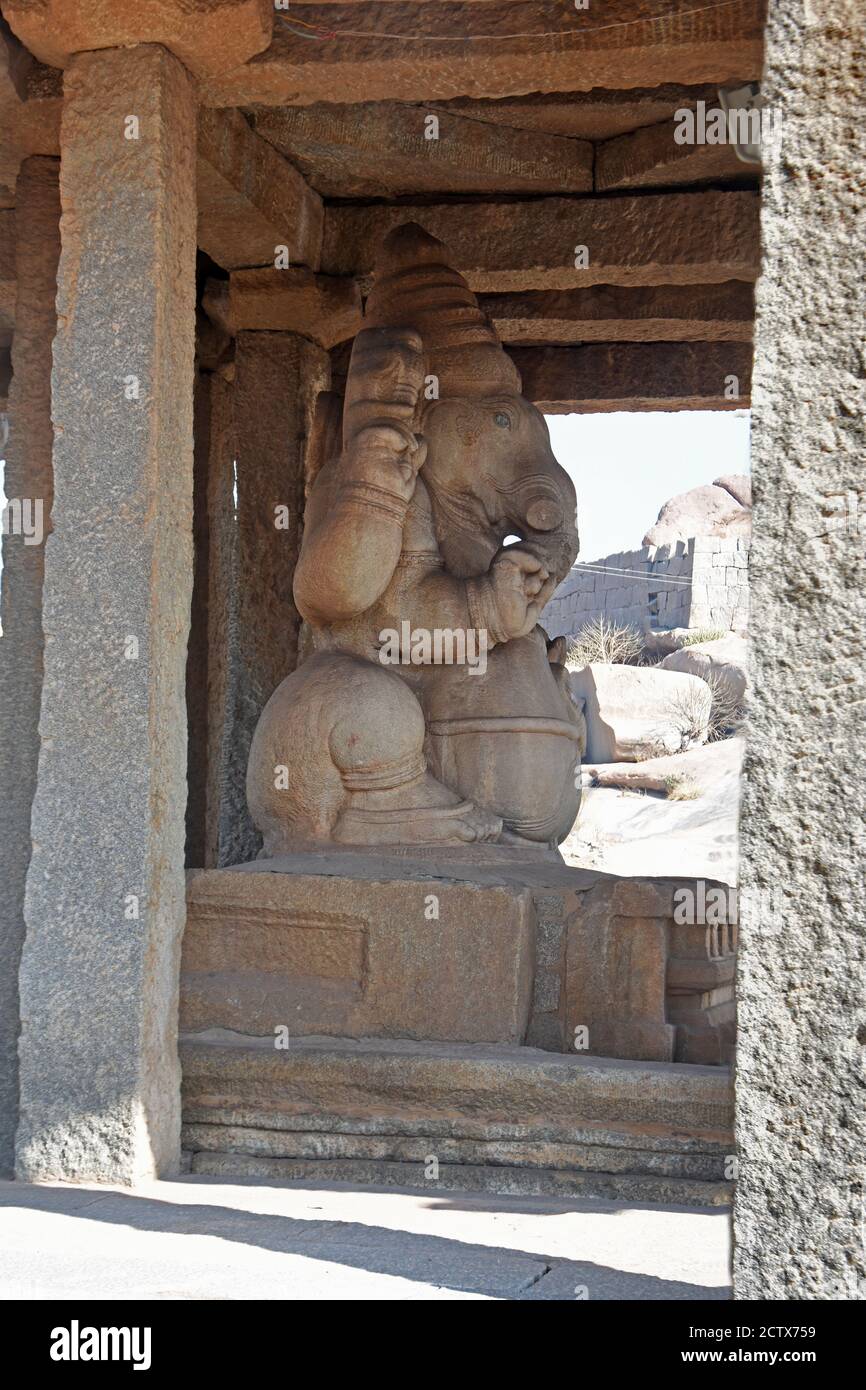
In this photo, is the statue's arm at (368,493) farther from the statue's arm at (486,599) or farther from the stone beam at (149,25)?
the stone beam at (149,25)

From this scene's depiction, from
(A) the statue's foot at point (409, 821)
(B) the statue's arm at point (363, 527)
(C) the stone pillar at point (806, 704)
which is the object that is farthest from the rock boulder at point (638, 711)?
(C) the stone pillar at point (806, 704)

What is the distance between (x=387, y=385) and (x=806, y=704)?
3776mm

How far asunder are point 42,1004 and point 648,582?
79.8ft

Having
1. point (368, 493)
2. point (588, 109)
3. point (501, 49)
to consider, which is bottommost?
point (368, 493)

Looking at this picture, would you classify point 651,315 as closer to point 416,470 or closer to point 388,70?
point 416,470

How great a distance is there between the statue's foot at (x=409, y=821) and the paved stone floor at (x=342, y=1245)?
1.37m

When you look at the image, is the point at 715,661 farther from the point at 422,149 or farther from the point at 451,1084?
the point at 451,1084

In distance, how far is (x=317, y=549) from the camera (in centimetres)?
592

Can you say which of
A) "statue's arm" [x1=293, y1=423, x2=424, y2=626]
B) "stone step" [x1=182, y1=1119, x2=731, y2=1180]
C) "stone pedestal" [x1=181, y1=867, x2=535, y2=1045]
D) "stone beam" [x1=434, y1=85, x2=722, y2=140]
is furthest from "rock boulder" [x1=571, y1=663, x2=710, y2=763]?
"stone step" [x1=182, y1=1119, x2=731, y2=1180]

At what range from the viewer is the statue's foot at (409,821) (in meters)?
5.68

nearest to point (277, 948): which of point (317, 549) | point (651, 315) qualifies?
point (317, 549)

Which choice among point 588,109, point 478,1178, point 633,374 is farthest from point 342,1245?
point 633,374

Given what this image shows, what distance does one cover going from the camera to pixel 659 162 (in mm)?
6297

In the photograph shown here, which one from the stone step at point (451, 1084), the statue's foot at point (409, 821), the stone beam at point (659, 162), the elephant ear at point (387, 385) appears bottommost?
the stone step at point (451, 1084)
